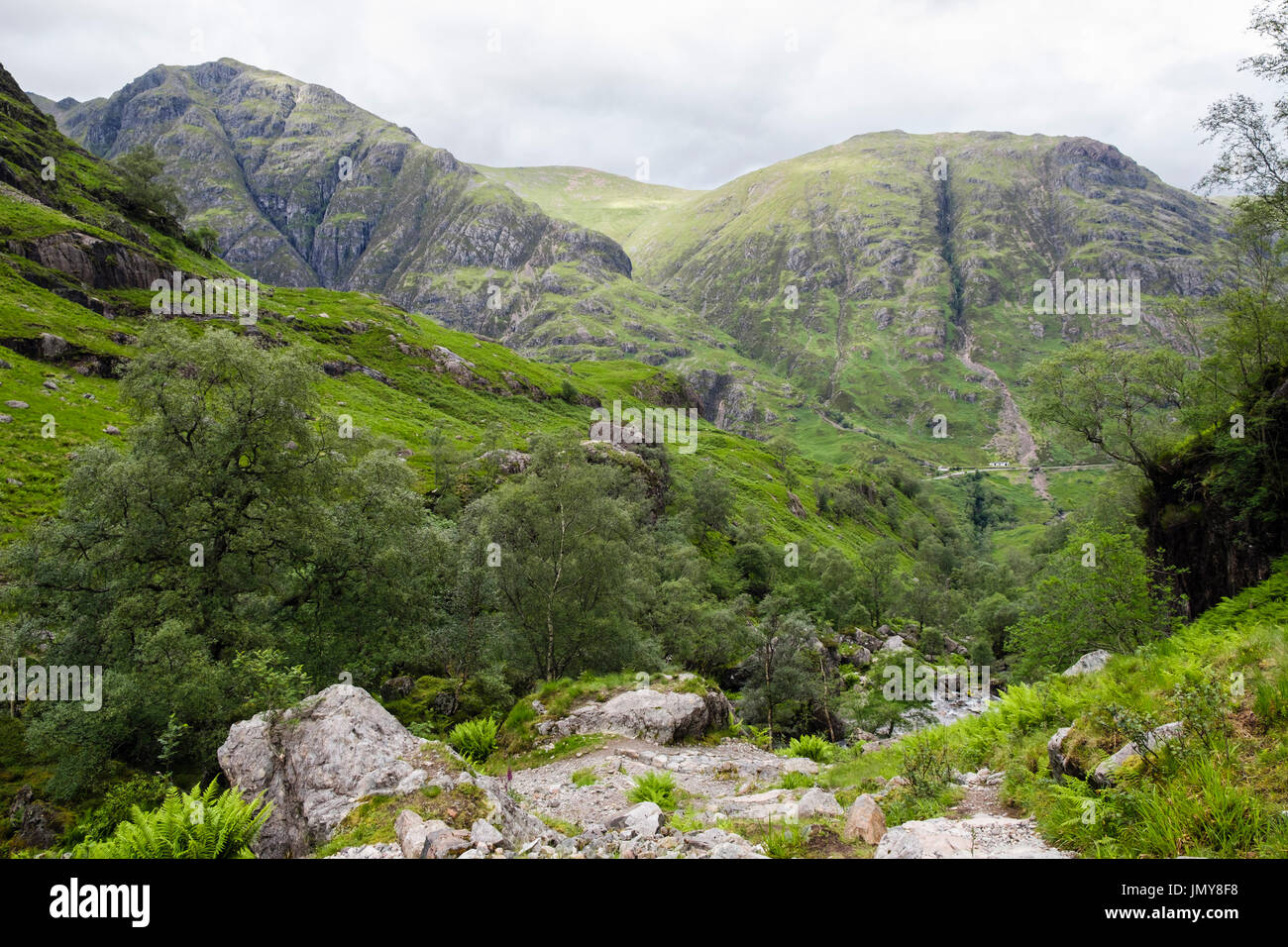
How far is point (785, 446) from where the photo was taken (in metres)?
180

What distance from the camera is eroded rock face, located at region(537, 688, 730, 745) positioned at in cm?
2509

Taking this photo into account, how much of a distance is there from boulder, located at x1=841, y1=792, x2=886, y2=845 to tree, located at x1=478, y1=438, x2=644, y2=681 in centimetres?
2805

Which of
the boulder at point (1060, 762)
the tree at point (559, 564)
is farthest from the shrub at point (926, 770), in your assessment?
the tree at point (559, 564)

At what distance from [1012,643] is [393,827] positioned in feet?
121

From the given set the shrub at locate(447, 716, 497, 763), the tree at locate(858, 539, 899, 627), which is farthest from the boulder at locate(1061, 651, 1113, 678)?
the tree at locate(858, 539, 899, 627)

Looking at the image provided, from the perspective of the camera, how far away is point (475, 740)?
2345cm

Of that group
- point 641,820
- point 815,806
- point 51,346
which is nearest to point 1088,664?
point 815,806

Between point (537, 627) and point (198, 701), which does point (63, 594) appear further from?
point (537, 627)

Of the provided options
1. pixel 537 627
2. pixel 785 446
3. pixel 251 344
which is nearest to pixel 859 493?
pixel 785 446

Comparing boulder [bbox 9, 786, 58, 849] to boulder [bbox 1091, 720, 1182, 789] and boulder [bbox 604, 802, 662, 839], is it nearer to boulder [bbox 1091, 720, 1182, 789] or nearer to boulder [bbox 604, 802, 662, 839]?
boulder [bbox 604, 802, 662, 839]

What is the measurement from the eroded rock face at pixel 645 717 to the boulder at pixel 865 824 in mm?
16347

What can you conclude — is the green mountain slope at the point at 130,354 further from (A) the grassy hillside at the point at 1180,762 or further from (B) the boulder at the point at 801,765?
(A) the grassy hillside at the point at 1180,762

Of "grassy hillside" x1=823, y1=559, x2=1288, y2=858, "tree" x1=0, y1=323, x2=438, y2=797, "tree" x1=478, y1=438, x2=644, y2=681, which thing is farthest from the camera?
"tree" x1=478, y1=438, x2=644, y2=681

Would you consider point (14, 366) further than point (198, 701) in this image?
Yes
